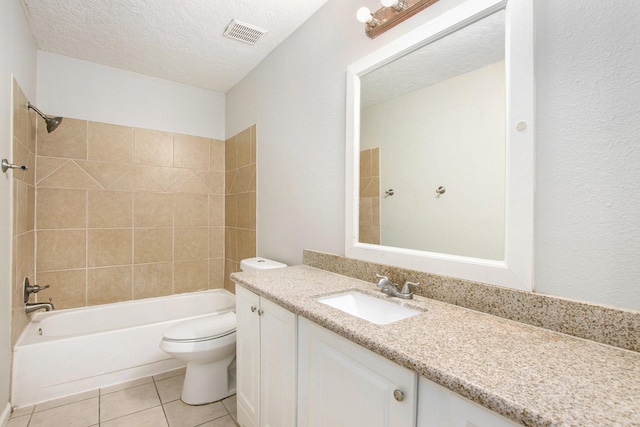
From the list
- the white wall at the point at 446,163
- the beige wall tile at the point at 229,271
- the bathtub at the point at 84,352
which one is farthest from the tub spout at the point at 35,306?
the white wall at the point at 446,163

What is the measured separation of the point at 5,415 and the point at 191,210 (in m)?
1.80

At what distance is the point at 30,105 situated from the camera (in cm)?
205

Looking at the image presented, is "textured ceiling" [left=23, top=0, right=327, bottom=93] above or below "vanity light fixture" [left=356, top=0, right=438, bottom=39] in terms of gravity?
above

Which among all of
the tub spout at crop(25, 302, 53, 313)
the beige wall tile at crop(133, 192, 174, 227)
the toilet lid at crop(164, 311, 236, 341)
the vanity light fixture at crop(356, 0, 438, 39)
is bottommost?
the toilet lid at crop(164, 311, 236, 341)

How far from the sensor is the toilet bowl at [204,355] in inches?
71.3

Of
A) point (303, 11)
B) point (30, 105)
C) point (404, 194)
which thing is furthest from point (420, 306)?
point (30, 105)

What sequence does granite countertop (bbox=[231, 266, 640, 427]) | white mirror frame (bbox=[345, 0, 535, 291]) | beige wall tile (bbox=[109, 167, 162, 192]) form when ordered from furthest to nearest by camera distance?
beige wall tile (bbox=[109, 167, 162, 192]) < white mirror frame (bbox=[345, 0, 535, 291]) < granite countertop (bbox=[231, 266, 640, 427])

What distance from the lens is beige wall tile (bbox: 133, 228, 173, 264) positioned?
107 inches

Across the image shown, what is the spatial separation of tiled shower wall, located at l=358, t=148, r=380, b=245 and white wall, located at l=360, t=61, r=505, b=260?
0.03m

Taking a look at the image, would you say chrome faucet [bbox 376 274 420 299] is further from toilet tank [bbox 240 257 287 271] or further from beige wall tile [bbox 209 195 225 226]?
beige wall tile [bbox 209 195 225 226]

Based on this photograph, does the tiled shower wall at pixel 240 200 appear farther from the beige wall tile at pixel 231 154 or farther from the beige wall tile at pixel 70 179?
the beige wall tile at pixel 70 179

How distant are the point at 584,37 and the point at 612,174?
39cm

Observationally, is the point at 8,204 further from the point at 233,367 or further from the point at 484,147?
the point at 484,147

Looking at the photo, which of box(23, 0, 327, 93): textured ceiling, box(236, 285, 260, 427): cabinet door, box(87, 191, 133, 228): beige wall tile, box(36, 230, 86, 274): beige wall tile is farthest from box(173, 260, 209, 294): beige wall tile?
box(23, 0, 327, 93): textured ceiling
